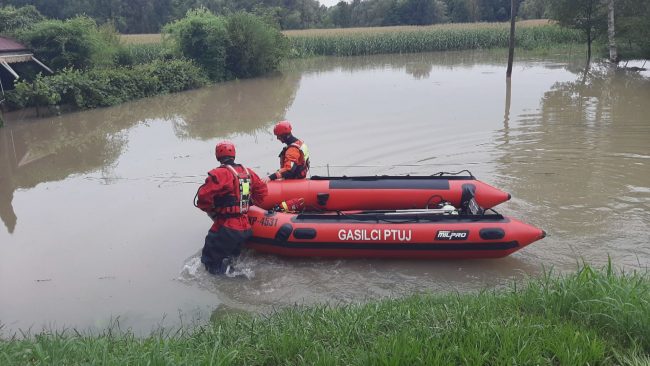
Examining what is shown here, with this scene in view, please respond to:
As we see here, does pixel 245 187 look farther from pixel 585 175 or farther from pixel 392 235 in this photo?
pixel 585 175

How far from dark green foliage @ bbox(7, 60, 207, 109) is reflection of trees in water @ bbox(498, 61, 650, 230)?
11.1 metres

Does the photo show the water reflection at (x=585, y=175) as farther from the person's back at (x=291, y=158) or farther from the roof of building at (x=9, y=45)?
the roof of building at (x=9, y=45)

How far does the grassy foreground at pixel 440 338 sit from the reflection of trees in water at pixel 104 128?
5.07m

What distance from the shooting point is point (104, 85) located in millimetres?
16016

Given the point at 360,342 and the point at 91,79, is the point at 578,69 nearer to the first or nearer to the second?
the point at 91,79

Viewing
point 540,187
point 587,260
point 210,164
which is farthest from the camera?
point 210,164

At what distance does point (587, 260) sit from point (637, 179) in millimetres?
2868

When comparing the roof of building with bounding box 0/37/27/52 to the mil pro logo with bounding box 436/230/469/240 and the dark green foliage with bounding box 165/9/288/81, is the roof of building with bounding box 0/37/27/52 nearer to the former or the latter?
the dark green foliage with bounding box 165/9/288/81

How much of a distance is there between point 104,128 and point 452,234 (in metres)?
10.3

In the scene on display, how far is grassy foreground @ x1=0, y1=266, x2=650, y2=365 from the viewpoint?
2.60 meters

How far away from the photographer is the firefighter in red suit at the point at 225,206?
17.4ft

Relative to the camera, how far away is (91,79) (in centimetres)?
1590

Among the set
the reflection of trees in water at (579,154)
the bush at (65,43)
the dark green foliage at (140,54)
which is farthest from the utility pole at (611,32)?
the bush at (65,43)

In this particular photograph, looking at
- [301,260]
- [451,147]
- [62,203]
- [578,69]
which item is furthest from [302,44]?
[301,260]
